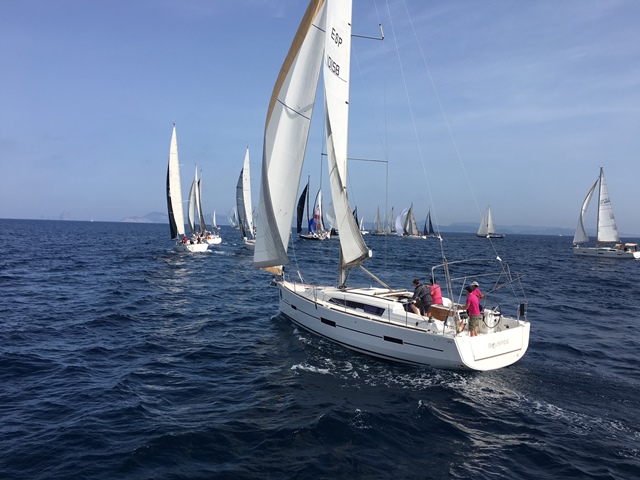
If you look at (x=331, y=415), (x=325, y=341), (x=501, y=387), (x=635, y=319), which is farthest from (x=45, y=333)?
(x=635, y=319)

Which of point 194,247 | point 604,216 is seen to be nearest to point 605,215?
point 604,216

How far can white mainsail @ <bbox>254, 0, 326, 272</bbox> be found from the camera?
15.3 metres

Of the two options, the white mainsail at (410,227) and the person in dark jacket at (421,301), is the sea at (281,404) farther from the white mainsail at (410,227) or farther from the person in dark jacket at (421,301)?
the white mainsail at (410,227)

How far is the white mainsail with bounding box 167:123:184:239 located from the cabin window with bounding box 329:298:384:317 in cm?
3834

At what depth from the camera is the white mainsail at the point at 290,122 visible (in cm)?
1534

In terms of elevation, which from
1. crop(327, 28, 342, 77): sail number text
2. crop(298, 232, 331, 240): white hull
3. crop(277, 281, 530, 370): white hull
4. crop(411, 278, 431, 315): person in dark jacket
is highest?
crop(327, 28, 342, 77): sail number text

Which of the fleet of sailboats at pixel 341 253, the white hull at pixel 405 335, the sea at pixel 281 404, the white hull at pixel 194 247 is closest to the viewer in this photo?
the sea at pixel 281 404

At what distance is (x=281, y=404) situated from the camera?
34.7ft

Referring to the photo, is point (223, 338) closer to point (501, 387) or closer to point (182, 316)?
point (182, 316)

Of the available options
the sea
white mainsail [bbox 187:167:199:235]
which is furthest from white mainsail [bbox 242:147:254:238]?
the sea

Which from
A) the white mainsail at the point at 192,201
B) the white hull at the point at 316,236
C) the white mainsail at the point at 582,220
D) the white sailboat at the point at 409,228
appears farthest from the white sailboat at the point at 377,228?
the white mainsail at the point at 192,201

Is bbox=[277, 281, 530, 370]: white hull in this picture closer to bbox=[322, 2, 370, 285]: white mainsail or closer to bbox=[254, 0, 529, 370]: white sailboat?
bbox=[254, 0, 529, 370]: white sailboat

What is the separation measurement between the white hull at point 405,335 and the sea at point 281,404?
0.47 metres

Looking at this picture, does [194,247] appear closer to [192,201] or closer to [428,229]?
[192,201]
